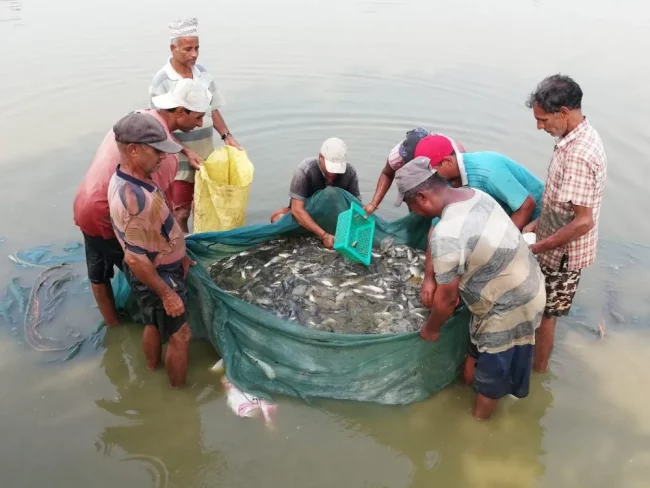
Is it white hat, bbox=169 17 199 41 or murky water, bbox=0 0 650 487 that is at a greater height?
white hat, bbox=169 17 199 41

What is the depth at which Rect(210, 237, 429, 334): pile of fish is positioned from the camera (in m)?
4.33

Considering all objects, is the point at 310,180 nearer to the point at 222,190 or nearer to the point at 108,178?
the point at 222,190

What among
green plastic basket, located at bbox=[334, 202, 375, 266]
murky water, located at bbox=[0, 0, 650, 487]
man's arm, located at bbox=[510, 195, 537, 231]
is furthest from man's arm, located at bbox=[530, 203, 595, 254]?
green plastic basket, located at bbox=[334, 202, 375, 266]

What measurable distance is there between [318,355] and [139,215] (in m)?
1.60

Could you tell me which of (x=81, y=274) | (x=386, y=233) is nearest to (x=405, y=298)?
(x=386, y=233)

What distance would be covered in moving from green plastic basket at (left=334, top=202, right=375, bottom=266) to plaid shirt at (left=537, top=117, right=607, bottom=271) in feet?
5.39

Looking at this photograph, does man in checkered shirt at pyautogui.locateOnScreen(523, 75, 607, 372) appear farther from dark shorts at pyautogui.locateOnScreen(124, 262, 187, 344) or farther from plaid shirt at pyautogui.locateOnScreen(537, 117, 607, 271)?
dark shorts at pyautogui.locateOnScreen(124, 262, 187, 344)

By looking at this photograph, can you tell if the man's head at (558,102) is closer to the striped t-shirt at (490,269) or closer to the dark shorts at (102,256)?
the striped t-shirt at (490,269)

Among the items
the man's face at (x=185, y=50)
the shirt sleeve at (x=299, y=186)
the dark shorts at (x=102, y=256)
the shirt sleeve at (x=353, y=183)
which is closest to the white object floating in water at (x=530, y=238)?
the shirt sleeve at (x=353, y=183)

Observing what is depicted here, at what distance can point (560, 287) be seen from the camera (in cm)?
405

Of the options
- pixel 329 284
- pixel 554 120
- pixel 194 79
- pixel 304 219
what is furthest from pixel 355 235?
pixel 194 79

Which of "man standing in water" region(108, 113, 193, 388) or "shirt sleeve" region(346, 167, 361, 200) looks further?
"shirt sleeve" region(346, 167, 361, 200)

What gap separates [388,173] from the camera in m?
5.27

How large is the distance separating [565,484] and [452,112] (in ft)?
24.8
